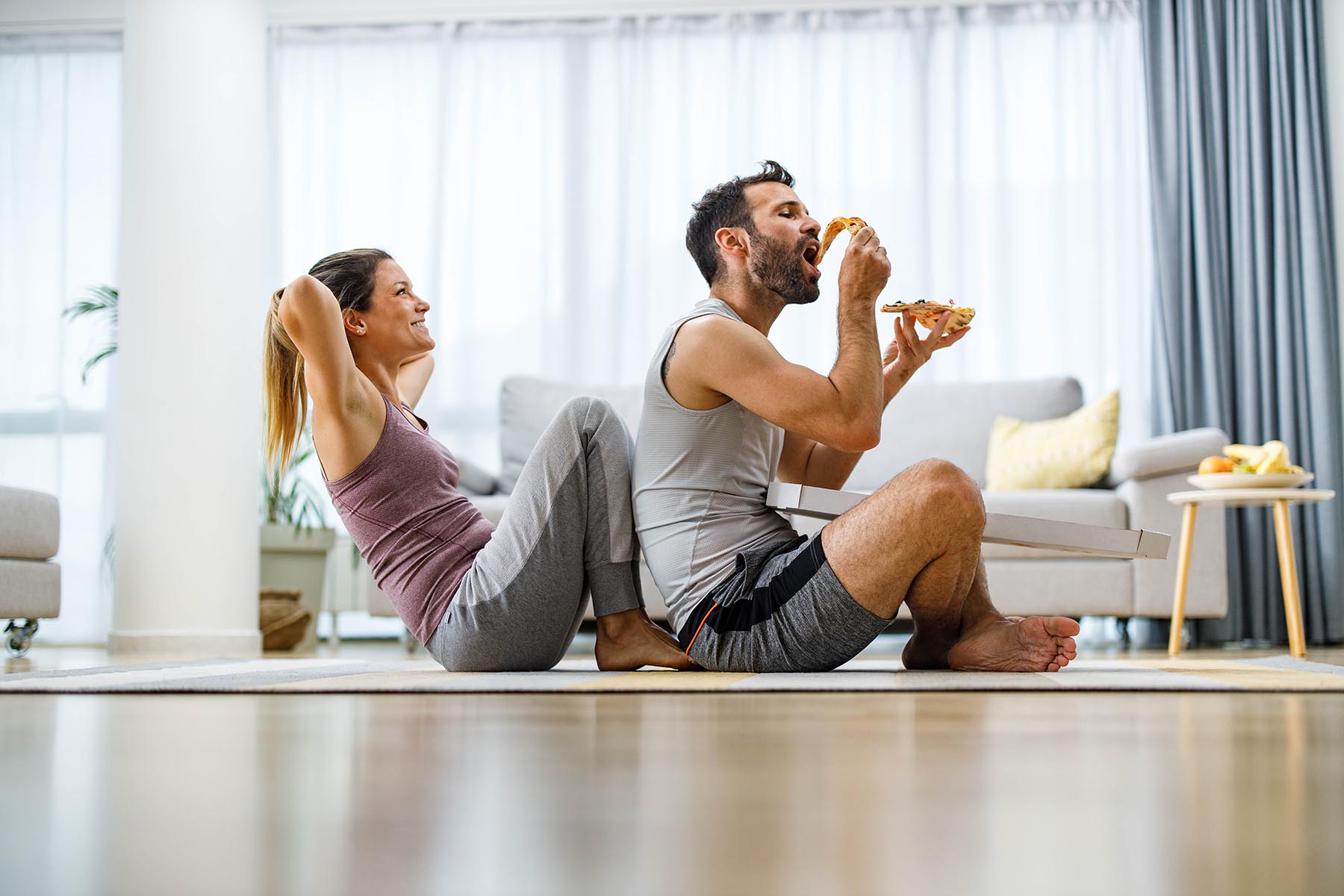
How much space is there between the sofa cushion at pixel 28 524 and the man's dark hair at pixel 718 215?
2.22 m

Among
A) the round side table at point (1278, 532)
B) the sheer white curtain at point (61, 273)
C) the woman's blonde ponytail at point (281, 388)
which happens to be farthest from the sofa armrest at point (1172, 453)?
the sheer white curtain at point (61, 273)

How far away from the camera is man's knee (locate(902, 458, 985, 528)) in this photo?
1.67 metres

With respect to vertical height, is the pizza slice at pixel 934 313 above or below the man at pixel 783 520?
above

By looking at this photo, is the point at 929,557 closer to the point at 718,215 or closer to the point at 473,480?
the point at 718,215

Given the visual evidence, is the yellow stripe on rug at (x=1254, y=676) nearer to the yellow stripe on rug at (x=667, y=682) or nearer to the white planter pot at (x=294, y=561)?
the yellow stripe on rug at (x=667, y=682)

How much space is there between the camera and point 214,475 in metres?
3.67

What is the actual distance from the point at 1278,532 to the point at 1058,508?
65 centimetres

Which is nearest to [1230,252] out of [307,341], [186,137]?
[186,137]

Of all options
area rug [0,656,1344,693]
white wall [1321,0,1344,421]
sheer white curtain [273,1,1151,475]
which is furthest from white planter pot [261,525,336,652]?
white wall [1321,0,1344,421]

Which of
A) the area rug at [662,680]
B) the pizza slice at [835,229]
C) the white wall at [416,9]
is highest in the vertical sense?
the white wall at [416,9]

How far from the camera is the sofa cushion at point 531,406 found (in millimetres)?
4543

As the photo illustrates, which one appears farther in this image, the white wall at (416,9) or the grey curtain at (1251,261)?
the white wall at (416,9)

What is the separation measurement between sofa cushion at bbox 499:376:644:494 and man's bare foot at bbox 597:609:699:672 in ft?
8.19

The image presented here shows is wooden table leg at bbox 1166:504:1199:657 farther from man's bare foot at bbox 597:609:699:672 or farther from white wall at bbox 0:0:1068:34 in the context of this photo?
white wall at bbox 0:0:1068:34
